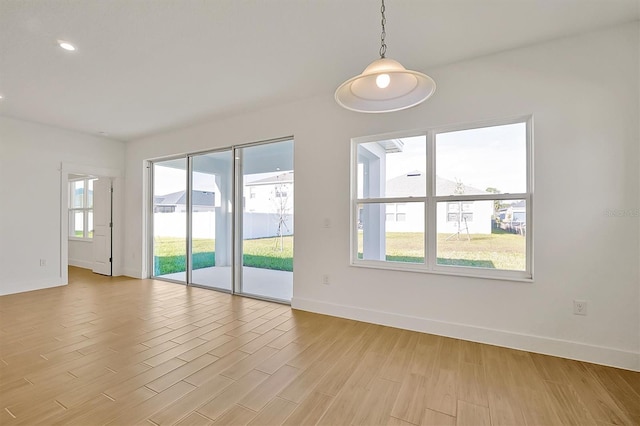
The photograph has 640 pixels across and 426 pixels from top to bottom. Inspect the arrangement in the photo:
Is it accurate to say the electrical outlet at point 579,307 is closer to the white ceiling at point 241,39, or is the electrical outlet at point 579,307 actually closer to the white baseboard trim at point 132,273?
the white ceiling at point 241,39

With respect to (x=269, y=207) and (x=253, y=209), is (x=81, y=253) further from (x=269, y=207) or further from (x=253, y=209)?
(x=269, y=207)

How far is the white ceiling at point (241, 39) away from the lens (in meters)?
2.24

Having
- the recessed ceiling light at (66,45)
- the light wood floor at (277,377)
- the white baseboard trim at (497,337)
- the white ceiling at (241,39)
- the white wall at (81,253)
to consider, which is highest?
the white ceiling at (241,39)

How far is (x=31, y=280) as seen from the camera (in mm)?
4836

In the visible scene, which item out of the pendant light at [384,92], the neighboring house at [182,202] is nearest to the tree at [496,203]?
the pendant light at [384,92]

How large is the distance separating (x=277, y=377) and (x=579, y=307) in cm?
272

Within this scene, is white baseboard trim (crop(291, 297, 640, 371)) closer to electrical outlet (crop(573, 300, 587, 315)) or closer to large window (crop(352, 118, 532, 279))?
electrical outlet (crop(573, 300, 587, 315))

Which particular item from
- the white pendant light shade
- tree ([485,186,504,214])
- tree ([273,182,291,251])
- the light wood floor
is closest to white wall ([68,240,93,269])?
the light wood floor

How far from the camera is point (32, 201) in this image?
4871 millimetres

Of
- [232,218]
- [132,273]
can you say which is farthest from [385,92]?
[132,273]

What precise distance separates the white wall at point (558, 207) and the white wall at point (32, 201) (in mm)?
5372

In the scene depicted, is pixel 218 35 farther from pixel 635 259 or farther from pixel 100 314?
pixel 635 259

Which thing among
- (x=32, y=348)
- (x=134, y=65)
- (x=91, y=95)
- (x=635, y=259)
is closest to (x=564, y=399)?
(x=635, y=259)

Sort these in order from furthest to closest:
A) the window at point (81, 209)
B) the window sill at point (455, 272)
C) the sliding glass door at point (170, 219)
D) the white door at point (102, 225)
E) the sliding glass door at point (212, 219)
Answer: the window at point (81, 209) → the white door at point (102, 225) → the sliding glass door at point (170, 219) → the sliding glass door at point (212, 219) → the window sill at point (455, 272)
